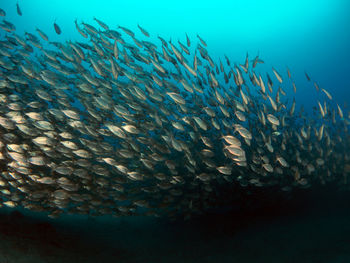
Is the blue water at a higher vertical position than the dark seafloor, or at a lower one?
higher

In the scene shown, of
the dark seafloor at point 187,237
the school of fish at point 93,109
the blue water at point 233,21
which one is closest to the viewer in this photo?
the school of fish at point 93,109

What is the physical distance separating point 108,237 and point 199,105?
231 inches

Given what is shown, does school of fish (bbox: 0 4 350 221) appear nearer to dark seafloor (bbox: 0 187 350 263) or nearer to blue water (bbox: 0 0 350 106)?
dark seafloor (bbox: 0 187 350 263)

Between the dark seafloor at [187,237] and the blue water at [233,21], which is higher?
the blue water at [233,21]

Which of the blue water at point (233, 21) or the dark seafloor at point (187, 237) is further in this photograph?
the blue water at point (233, 21)

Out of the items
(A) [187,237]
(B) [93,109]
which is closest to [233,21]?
(A) [187,237]

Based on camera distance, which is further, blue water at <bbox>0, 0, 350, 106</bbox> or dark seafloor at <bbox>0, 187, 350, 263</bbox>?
blue water at <bbox>0, 0, 350, 106</bbox>

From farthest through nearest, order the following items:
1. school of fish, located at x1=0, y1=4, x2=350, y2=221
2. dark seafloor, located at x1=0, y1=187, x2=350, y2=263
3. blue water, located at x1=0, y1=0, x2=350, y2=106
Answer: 1. blue water, located at x1=0, y1=0, x2=350, y2=106
2. dark seafloor, located at x1=0, y1=187, x2=350, y2=263
3. school of fish, located at x1=0, y1=4, x2=350, y2=221

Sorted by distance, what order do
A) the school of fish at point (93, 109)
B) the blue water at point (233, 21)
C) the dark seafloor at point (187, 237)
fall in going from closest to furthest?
the school of fish at point (93, 109) < the dark seafloor at point (187, 237) < the blue water at point (233, 21)

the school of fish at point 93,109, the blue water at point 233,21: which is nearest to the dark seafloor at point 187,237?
the school of fish at point 93,109

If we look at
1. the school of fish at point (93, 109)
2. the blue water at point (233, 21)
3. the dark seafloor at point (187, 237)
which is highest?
the blue water at point (233, 21)

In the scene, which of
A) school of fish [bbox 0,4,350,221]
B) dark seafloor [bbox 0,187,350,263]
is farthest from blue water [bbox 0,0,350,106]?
school of fish [bbox 0,4,350,221]

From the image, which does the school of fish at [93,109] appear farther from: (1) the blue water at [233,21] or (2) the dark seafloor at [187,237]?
(1) the blue water at [233,21]

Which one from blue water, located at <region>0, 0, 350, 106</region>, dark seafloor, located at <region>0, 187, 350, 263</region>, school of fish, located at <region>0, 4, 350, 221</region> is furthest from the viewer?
blue water, located at <region>0, 0, 350, 106</region>
